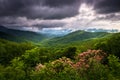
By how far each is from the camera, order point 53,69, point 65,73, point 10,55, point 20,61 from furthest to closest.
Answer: point 10,55 < point 20,61 < point 53,69 < point 65,73

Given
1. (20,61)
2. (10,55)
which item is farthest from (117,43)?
(10,55)

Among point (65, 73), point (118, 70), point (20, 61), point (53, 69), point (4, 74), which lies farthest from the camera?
point (20, 61)

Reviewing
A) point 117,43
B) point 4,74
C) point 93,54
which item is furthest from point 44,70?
point 117,43

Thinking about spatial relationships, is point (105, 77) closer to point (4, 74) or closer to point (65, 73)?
point (65, 73)

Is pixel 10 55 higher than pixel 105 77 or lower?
lower

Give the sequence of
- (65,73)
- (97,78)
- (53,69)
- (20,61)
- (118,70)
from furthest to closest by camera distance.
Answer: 1. (20,61)
2. (118,70)
3. (53,69)
4. (97,78)
5. (65,73)

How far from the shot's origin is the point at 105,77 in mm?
48531

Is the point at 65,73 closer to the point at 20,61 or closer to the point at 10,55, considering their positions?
the point at 20,61

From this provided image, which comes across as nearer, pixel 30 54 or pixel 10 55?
pixel 30 54

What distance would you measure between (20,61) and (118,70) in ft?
205

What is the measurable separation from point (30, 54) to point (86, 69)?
72793 millimetres

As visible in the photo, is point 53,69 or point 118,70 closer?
point 53,69

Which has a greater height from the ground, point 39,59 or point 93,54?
point 93,54

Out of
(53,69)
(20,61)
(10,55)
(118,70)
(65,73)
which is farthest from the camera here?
(10,55)
